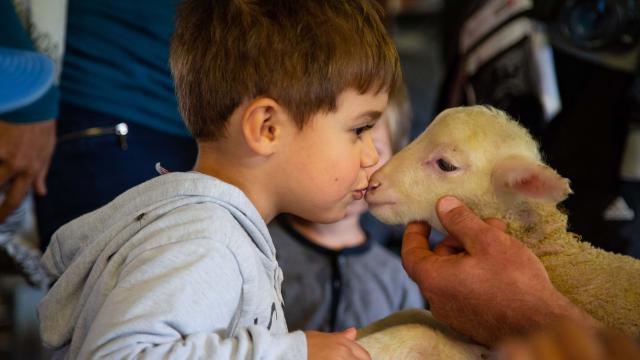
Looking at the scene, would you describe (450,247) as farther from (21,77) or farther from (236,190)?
(21,77)

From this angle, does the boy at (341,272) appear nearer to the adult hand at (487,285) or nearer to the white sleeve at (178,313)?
the adult hand at (487,285)

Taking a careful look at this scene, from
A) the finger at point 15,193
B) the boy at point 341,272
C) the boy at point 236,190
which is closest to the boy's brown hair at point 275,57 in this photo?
the boy at point 236,190

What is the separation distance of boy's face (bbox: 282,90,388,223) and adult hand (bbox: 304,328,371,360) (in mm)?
204

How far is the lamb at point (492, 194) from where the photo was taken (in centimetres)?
106

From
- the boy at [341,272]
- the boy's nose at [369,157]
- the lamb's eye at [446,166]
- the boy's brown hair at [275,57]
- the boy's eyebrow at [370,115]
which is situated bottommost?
the boy at [341,272]

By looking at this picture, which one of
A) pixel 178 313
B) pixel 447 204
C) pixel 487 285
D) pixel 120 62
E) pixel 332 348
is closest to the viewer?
pixel 178 313

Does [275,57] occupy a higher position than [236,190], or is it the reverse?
[275,57]

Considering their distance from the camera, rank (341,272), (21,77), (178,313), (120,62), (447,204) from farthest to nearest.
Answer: (341,272) < (120,62) < (21,77) < (447,204) < (178,313)

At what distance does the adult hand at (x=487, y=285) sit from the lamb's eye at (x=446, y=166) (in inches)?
2.8

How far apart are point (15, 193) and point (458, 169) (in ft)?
2.74

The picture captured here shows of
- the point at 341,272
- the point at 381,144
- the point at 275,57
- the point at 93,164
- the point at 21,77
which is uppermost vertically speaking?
the point at 275,57

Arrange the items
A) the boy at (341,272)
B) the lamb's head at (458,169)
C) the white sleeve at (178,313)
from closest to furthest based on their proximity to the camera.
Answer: the white sleeve at (178,313) → the lamb's head at (458,169) → the boy at (341,272)

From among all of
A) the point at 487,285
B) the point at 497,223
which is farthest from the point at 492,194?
the point at 487,285

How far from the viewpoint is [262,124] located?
1034 millimetres
